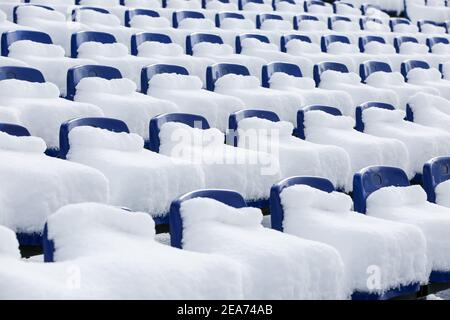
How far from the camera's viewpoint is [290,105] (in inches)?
70.4

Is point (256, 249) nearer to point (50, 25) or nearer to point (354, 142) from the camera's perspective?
point (354, 142)

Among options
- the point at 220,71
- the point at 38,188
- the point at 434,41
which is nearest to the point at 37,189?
the point at 38,188

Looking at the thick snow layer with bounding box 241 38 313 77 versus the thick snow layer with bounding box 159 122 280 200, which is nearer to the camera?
the thick snow layer with bounding box 159 122 280 200

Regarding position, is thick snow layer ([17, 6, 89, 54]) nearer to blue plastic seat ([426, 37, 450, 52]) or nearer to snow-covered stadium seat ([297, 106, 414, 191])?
snow-covered stadium seat ([297, 106, 414, 191])

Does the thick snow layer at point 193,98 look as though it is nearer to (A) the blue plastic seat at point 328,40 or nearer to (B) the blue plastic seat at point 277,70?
(B) the blue plastic seat at point 277,70

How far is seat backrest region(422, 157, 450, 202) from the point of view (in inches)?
54.9

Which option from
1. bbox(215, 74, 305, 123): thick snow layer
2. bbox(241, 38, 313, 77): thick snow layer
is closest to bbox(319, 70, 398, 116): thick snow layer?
bbox(241, 38, 313, 77): thick snow layer

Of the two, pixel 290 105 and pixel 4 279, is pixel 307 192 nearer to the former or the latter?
pixel 4 279

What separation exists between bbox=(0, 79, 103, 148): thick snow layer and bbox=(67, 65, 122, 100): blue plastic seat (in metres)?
0.11

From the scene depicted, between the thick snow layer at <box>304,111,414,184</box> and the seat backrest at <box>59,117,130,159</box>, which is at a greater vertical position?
the seat backrest at <box>59,117,130,159</box>

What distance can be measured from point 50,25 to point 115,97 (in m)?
0.55

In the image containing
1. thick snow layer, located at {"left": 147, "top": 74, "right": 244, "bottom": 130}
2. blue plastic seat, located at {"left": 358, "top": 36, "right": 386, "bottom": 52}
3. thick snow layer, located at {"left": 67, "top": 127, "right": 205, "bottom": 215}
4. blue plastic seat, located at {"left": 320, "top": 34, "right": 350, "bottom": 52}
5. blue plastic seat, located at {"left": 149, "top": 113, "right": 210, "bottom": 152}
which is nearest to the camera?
thick snow layer, located at {"left": 67, "top": 127, "right": 205, "bottom": 215}

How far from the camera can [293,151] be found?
1414 mm

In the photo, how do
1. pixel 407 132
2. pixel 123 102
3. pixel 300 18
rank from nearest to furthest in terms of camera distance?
pixel 123 102
pixel 407 132
pixel 300 18
